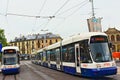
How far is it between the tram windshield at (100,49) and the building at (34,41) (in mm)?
124497

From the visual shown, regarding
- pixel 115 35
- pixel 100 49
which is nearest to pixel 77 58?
pixel 100 49

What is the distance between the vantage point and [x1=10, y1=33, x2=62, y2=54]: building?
15138 centimetres

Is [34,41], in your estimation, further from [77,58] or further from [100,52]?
[100,52]

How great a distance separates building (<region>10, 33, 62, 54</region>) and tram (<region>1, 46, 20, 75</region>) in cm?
11337

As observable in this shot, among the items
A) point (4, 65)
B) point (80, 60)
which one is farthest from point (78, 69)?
point (4, 65)

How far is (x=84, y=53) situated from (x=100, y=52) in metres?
1.46

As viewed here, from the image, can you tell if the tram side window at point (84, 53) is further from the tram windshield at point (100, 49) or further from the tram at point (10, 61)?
the tram at point (10, 61)

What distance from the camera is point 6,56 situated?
32281 millimetres

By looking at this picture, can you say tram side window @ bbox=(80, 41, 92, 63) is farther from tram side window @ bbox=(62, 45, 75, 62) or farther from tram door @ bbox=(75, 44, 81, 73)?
tram side window @ bbox=(62, 45, 75, 62)

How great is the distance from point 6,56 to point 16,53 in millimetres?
1178

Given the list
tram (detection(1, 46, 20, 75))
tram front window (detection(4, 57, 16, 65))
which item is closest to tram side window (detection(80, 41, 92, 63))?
tram (detection(1, 46, 20, 75))

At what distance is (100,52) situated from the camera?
70.4 feet

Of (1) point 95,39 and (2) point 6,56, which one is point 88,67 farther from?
(2) point 6,56

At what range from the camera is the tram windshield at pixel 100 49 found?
70.0 feet
